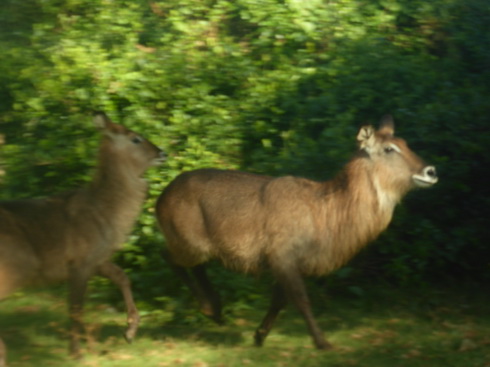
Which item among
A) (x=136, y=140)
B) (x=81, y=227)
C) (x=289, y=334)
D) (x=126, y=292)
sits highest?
(x=136, y=140)

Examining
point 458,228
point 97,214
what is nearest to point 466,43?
point 458,228

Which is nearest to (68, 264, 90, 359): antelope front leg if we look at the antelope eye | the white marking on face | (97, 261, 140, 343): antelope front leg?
(97, 261, 140, 343): antelope front leg

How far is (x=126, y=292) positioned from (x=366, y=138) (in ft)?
7.25

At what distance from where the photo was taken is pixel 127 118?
29.7 feet

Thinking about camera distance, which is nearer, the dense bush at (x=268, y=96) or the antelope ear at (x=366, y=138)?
the antelope ear at (x=366, y=138)

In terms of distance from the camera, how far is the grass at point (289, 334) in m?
6.81

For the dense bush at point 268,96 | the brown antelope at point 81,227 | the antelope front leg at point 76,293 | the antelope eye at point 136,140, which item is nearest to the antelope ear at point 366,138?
the dense bush at point 268,96

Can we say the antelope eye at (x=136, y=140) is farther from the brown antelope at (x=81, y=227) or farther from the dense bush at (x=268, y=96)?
the dense bush at (x=268, y=96)

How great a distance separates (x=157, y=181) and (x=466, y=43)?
147 inches

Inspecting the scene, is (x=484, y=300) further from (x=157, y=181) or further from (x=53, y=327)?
(x=53, y=327)

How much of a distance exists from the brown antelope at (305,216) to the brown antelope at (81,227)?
0.63 m

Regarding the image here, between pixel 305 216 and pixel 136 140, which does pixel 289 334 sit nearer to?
pixel 305 216

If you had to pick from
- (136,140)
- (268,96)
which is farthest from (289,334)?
(268,96)

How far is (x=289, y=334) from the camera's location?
762 cm
